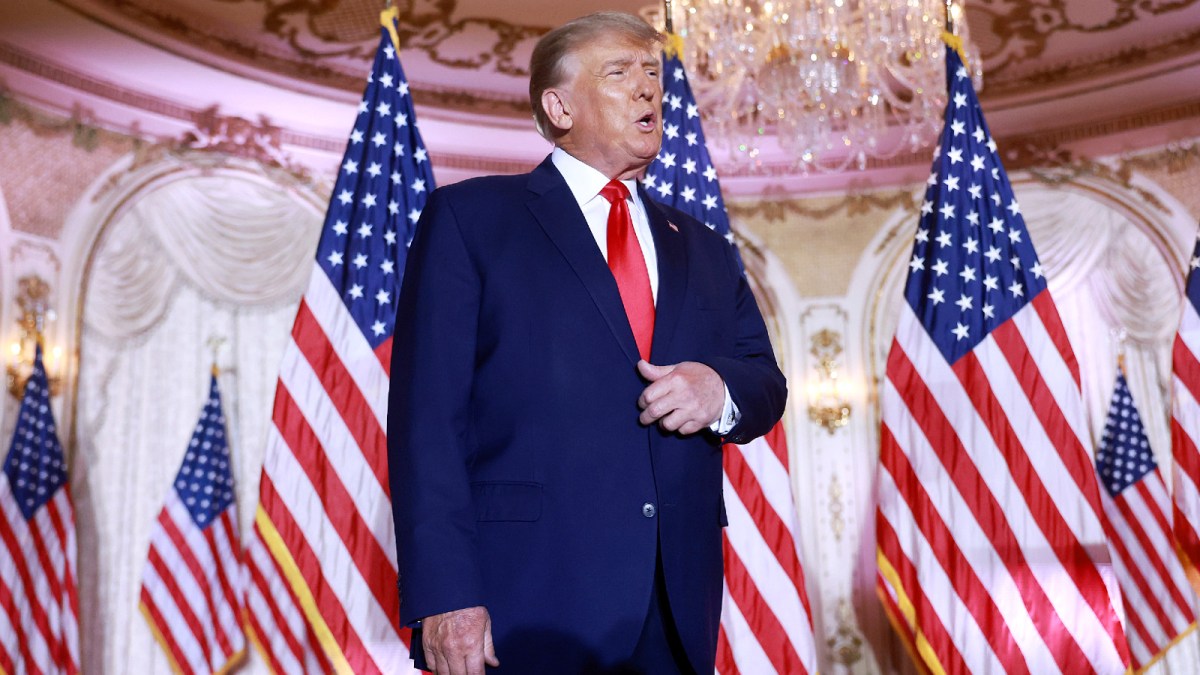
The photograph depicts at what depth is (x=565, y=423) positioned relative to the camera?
1687mm

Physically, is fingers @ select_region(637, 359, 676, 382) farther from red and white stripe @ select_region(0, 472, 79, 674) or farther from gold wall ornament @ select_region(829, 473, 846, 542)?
gold wall ornament @ select_region(829, 473, 846, 542)

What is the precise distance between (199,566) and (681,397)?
212 inches

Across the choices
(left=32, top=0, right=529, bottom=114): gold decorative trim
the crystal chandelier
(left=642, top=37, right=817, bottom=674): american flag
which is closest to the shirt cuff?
(left=642, top=37, right=817, bottom=674): american flag

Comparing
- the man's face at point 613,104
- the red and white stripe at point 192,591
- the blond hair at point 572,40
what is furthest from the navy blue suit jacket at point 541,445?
the red and white stripe at point 192,591

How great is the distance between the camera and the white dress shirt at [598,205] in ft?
6.22

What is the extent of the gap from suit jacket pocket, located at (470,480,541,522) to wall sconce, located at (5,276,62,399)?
16.3 feet

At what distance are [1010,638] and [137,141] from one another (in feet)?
18.2

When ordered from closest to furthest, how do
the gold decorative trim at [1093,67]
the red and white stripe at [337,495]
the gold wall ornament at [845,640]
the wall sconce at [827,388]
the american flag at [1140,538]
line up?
1. the red and white stripe at [337,495]
2. the american flag at [1140,538]
3. the gold decorative trim at [1093,67]
4. the gold wall ornament at [845,640]
5. the wall sconce at [827,388]

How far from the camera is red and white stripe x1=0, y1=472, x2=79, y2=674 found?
539 cm

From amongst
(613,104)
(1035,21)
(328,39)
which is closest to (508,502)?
(613,104)

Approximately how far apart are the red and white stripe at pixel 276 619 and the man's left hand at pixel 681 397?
84.6 inches

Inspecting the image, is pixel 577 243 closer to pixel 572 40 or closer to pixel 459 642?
pixel 572 40

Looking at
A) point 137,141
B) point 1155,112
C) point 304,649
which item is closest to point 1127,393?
point 1155,112

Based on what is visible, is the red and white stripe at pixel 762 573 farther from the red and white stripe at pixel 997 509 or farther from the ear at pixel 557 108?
the ear at pixel 557 108
